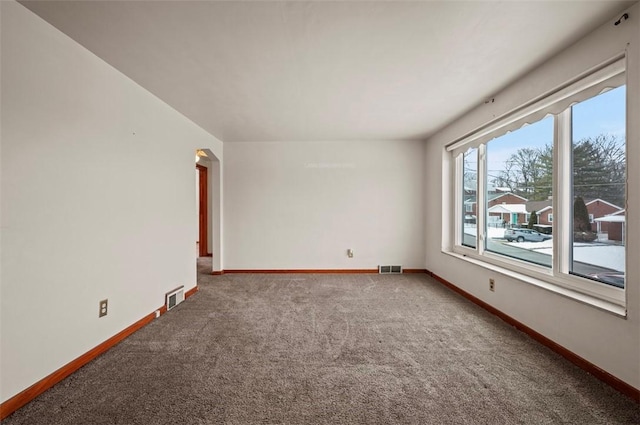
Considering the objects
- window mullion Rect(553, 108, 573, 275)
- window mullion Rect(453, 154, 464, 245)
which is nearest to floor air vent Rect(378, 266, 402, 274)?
window mullion Rect(453, 154, 464, 245)

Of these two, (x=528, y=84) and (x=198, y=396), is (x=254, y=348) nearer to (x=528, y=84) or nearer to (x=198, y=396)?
(x=198, y=396)

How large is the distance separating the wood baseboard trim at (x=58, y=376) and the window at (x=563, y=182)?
12.4ft

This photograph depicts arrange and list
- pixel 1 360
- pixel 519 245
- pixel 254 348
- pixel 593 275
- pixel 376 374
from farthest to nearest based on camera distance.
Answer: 1. pixel 519 245
2. pixel 254 348
3. pixel 593 275
4. pixel 376 374
5. pixel 1 360

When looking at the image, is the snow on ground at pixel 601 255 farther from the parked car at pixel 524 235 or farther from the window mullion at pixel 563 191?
the parked car at pixel 524 235

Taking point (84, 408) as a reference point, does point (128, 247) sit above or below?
above

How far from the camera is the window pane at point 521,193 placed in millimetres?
2396

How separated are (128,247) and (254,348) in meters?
1.49

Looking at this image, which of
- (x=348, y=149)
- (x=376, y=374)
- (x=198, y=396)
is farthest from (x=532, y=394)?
(x=348, y=149)

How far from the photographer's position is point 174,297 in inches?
122

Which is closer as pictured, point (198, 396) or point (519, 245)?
point (198, 396)

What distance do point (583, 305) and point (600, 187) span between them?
2.87ft

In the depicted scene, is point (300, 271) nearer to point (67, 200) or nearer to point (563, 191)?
point (67, 200)

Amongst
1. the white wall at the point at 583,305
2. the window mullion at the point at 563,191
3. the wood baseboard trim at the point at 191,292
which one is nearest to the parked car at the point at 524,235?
the window mullion at the point at 563,191

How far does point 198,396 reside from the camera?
1.60 m
